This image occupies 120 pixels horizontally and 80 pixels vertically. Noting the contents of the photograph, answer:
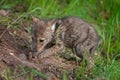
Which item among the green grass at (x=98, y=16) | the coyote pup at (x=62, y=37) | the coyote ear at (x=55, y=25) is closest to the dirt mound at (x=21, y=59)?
the coyote pup at (x=62, y=37)

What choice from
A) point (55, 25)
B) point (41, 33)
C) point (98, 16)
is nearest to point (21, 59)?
point (41, 33)

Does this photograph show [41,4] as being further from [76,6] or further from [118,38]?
[118,38]

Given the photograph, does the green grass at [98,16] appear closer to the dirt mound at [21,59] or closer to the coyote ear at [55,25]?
the dirt mound at [21,59]

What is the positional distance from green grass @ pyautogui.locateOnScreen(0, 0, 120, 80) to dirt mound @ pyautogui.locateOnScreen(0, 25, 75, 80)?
38 cm

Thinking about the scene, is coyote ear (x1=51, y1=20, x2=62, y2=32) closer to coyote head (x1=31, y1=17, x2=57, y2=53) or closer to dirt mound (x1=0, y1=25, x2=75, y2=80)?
coyote head (x1=31, y1=17, x2=57, y2=53)

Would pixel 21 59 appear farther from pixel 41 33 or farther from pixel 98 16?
pixel 98 16

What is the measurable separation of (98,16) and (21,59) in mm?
3515

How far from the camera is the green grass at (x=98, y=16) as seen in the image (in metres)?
7.72

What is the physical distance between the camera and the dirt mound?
7.56 metres

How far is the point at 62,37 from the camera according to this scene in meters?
8.44

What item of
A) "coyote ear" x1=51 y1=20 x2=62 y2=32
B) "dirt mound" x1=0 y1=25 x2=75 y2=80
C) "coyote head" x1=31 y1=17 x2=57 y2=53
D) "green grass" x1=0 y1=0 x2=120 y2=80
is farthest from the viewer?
"coyote ear" x1=51 y1=20 x2=62 y2=32

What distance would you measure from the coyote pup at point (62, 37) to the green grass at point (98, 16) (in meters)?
0.37

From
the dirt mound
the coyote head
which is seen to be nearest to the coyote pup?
the coyote head

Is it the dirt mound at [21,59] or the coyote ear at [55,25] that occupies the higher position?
the coyote ear at [55,25]
